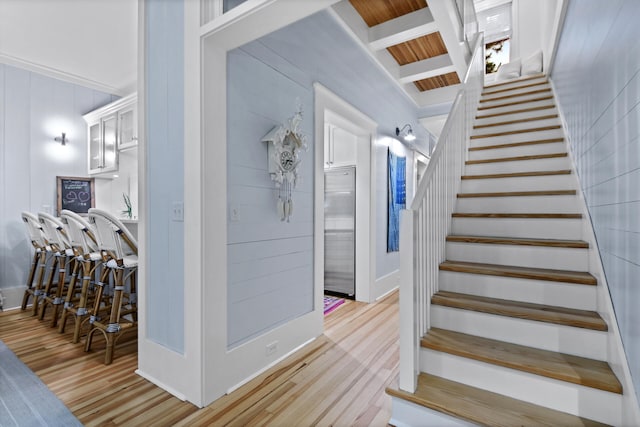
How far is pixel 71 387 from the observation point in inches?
77.6

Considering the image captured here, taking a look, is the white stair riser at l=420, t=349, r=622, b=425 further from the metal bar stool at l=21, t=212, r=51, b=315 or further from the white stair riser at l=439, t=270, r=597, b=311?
the metal bar stool at l=21, t=212, r=51, b=315

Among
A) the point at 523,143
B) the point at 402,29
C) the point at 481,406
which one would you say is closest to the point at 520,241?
the point at 481,406

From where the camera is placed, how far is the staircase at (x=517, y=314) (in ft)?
4.73

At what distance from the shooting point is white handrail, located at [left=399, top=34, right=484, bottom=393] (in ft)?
5.30

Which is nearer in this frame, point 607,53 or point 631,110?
point 631,110

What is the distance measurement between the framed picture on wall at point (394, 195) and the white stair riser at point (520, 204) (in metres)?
1.59

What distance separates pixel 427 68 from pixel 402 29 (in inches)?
41.8

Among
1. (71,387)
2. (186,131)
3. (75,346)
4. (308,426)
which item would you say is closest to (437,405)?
(308,426)

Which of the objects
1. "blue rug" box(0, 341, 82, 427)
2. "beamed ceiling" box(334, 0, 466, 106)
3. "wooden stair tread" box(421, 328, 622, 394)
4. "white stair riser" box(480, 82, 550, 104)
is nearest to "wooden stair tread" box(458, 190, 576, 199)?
"wooden stair tread" box(421, 328, 622, 394)

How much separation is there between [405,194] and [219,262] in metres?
3.52

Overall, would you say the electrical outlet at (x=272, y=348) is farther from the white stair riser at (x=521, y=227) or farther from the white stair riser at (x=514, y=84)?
the white stair riser at (x=514, y=84)

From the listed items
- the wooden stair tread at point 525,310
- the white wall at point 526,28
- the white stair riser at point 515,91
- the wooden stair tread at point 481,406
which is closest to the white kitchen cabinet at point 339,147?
the white stair riser at point 515,91

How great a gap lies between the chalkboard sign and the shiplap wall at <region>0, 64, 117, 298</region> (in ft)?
0.24

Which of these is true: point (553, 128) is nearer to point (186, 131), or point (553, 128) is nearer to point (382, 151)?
point (382, 151)
